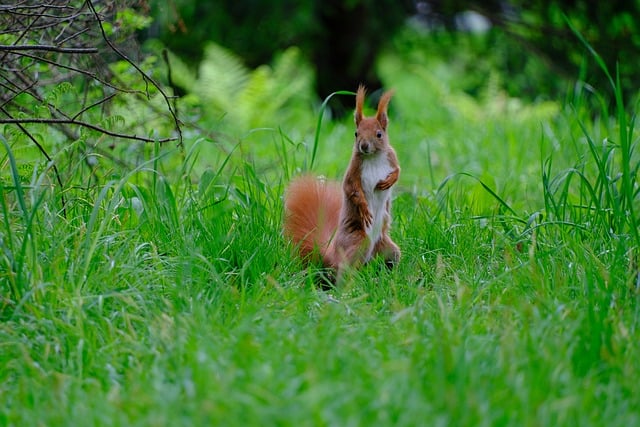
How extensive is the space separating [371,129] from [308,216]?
432 mm

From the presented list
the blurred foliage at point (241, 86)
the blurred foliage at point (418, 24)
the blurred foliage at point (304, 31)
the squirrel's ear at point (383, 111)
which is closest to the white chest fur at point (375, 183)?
the squirrel's ear at point (383, 111)

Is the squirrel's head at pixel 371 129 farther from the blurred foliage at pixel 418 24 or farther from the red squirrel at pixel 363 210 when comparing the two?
the blurred foliage at pixel 418 24

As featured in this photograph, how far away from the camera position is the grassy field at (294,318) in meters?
1.99

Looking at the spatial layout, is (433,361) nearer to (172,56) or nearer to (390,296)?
(390,296)

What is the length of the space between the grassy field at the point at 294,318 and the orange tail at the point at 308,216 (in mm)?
74

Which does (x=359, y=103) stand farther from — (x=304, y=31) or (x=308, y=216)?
(x=304, y=31)

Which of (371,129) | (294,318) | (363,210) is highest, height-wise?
(371,129)

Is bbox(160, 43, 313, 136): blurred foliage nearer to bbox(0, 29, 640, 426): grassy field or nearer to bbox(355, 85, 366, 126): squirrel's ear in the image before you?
bbox(0, 29, 640, 426): grassy field

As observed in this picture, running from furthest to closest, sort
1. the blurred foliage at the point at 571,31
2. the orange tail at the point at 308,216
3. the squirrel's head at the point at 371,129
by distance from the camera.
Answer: the blurred foliage at the point at 571,31 < the orange tail at the point at 308,216 < the squirrel's head at the point at 371,129

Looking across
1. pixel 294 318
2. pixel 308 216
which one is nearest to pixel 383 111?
pixel 308 216

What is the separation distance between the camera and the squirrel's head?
3.20 m

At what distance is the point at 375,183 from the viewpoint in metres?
3.26

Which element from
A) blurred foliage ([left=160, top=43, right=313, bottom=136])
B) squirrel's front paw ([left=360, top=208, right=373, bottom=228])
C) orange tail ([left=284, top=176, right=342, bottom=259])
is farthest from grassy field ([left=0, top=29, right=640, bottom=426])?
blurred foliage ([left=160, top=43, right=313, bottom=136])

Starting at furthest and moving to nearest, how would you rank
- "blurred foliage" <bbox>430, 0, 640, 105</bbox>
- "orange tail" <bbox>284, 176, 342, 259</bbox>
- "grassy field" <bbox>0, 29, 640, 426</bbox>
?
"blurred foliage" <bbox>430, 0, 640, 105</bbox>
"orange tail" <bbox>284, 176, 342, 259</bbox>
"grassy field" <bbox>0, 29, 640, 426</bbox>
